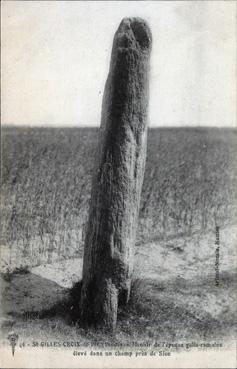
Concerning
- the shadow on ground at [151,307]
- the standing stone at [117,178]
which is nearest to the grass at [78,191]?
the shadow on ground at [151,307]

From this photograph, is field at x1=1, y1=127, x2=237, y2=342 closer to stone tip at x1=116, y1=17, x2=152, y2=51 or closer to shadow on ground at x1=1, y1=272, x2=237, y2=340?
shadow on ground at x1=1, y1=272, x2=237, y2=340

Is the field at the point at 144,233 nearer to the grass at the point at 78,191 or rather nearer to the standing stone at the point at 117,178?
the grass at the point at 78,191

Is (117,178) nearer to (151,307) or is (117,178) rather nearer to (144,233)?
(151,307)

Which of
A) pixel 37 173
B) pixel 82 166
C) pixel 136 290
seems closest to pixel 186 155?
pixel 82 166

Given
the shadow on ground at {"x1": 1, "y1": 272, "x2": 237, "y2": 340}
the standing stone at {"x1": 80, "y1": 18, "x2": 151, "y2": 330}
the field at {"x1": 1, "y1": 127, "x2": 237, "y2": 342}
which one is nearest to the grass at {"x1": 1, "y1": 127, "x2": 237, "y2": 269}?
the field at {"x1": 1, "y1": 127, "x2": 237, "y2": 342}

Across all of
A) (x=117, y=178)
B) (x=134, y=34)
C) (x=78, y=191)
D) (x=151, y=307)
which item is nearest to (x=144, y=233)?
(x=78, y=191)

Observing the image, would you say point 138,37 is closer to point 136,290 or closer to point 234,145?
point 136,290
